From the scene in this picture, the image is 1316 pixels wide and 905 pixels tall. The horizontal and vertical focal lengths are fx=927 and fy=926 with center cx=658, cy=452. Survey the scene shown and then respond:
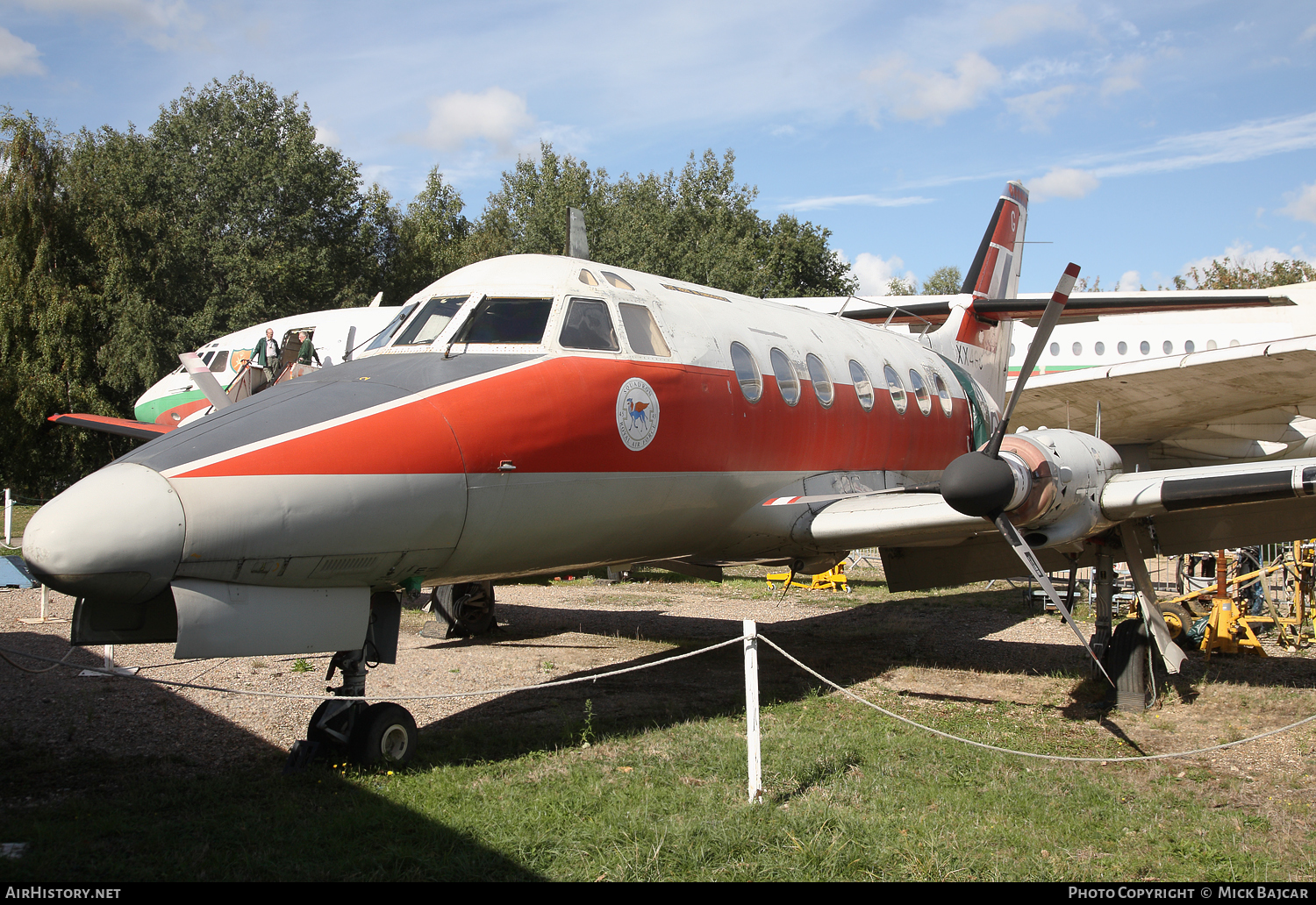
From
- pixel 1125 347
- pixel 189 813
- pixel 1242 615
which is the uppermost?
pixel 1125 347

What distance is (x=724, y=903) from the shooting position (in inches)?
166

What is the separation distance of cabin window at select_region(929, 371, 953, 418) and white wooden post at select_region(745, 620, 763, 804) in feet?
22.4

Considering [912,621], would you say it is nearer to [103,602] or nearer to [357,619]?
[357,619]

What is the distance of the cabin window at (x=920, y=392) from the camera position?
1130 centimetres

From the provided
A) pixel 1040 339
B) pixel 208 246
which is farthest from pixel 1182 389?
pixel 208 246

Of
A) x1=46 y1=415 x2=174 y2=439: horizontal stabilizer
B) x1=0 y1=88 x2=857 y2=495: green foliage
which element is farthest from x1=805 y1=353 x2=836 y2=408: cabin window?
x1=0 y1=88 x2=857 y2=495: green foliage

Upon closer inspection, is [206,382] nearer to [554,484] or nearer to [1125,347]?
[554,484]

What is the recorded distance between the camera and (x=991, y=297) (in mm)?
15492

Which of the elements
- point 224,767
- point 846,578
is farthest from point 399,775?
point 846,578

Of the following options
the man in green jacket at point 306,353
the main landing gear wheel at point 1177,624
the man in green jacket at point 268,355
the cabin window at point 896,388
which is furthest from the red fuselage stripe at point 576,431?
the man in green jacket at point 268,355

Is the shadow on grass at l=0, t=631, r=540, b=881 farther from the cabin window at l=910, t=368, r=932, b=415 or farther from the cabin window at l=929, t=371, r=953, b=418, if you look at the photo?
the cabin window at l=929, t=371, r=953, b=418

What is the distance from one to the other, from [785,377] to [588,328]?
2.50 m

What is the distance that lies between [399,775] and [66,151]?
36.7 metres

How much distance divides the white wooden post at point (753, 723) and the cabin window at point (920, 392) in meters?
6.18
